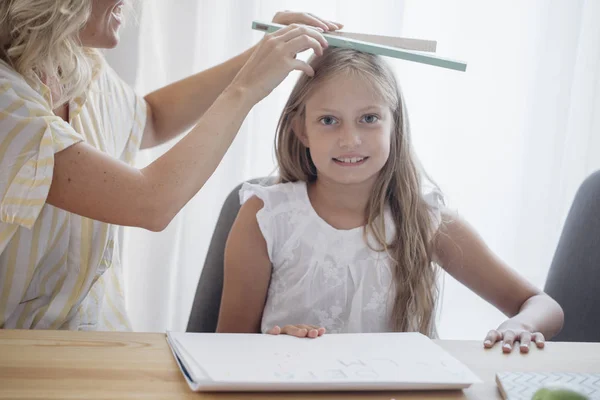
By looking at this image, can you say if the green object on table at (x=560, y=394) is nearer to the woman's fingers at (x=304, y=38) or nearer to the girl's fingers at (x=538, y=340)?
the girl's fingers at (x=538, y=340)

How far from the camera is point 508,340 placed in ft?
3.75

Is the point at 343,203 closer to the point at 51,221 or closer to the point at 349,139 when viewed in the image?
the point at 349,139

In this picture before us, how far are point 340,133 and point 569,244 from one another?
1.73 ft

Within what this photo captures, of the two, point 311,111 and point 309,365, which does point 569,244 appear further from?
point 309,365

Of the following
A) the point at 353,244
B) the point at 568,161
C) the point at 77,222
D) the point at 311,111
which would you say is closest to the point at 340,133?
the point at 311,111

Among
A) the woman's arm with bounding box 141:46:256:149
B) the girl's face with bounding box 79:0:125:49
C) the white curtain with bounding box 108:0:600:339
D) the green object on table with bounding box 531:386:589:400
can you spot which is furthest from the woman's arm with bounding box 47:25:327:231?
the white curtain with bounding box 108:0:600:339

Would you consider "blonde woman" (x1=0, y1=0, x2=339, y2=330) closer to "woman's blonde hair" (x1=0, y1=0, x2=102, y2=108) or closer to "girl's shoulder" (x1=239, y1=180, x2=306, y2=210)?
"woman's blonde hair" (x1=0, y1=0, x2=102, y2=108)

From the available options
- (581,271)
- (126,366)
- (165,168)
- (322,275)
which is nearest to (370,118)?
(322,275)

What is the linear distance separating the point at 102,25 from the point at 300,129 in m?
0.41

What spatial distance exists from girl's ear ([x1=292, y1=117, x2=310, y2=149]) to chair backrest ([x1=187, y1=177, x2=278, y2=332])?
0.12 meters

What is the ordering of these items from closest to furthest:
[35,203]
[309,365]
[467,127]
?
[309,365] → [35,203] → [467,127]

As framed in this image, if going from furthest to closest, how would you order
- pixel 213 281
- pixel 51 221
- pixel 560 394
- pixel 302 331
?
1. pixel 213 281
2. pixel 51 221
3. pixel 302 331
4. pixel 560 394

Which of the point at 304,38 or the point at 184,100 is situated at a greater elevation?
the point at 304,38

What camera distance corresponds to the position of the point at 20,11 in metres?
1.21
